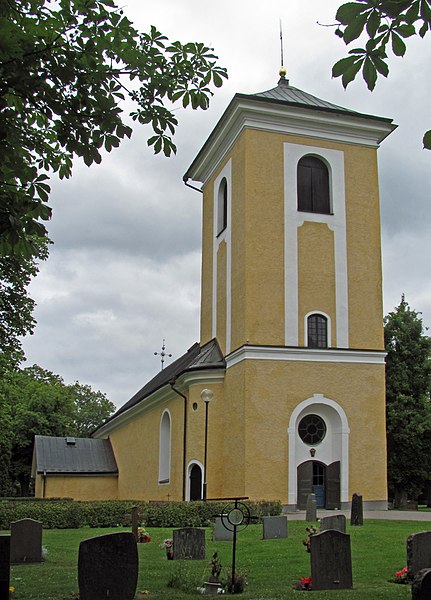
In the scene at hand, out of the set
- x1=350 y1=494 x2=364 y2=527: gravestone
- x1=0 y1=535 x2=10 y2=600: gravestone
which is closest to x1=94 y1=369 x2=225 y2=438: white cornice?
x1=350 y1=494 x2=364 y2=527: gravestone

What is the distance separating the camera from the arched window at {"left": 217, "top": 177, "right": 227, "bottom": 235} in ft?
93.5

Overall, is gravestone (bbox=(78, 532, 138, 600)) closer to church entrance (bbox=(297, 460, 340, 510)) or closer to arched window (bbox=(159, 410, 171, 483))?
church entrance (bbox=(297, 460, 340, 510))

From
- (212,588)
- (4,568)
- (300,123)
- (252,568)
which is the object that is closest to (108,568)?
(4,568)

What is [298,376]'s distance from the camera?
78.4 ft

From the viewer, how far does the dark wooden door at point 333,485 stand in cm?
2338

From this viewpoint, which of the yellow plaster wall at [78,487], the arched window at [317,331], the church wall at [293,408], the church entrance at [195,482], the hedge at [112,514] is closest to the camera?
the hedge at [112,514]

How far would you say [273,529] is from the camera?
603 inches

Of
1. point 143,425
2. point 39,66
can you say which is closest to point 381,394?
point 143,425

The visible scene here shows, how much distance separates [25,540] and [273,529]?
217 inches

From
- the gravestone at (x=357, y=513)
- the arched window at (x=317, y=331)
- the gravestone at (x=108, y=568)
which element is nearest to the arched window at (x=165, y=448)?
the arched window at (x=317, y=331)

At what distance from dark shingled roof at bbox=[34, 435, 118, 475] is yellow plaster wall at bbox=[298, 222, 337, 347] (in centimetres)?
2023

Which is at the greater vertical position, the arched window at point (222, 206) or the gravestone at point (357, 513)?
the arched window at point (222, 206)

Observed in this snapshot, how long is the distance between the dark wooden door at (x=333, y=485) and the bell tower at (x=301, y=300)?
34mm

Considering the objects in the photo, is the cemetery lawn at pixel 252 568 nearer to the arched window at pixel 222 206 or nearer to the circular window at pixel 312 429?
the circular window at pixel 312 429
